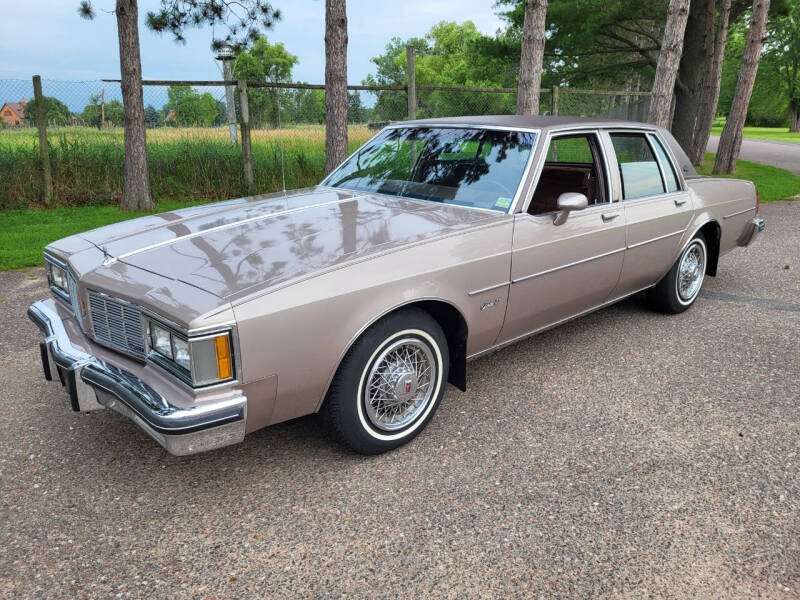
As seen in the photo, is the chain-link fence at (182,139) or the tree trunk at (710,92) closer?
the chain-link fence at (182,139)

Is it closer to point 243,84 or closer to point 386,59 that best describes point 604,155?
point 243,84

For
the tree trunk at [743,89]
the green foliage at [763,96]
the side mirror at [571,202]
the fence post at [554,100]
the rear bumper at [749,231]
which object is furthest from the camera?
the green foliage at [763,96]

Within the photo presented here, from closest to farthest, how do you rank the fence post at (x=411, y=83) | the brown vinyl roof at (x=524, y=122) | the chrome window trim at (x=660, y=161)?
the brown vinyl roof at (x=524, y=122)
the chrome window trim at (x=660, y=161)
the fence post at (x=411, y=83)

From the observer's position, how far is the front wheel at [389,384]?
2859 millimetres

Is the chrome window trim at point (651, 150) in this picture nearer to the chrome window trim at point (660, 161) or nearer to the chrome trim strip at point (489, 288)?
the chrome window trim at point (660, 161)

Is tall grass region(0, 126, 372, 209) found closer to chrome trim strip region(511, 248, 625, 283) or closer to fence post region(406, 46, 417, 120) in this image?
fence post region(406, 46, 417, 120)

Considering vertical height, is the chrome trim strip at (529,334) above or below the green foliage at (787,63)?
below

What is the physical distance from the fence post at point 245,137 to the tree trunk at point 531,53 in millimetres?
4307

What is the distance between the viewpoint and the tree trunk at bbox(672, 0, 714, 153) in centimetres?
1680

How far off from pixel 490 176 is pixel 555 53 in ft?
56.0

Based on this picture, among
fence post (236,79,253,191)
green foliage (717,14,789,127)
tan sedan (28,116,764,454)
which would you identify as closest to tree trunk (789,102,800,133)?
green foliage (717,14,789,127)

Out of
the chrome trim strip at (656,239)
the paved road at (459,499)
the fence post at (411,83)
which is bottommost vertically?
the paved road at (459,499)

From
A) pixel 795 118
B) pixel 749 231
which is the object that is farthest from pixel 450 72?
pixel 749 231

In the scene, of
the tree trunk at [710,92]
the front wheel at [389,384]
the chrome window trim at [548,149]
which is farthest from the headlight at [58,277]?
the tree trunk at [710,92]
